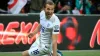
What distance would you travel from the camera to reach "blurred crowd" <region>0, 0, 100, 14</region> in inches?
527

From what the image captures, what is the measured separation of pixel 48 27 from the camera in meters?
7.79

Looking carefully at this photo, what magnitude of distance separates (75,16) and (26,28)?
5.24ft

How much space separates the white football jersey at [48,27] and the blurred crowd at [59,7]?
5.20 metres

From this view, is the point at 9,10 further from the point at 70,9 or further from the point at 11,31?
the point at 70,9

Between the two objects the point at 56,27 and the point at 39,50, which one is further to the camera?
the point at 39,50

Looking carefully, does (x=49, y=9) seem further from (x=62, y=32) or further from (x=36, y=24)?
(x=62, y=32)

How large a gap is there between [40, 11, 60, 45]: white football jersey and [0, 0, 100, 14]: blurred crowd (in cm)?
520

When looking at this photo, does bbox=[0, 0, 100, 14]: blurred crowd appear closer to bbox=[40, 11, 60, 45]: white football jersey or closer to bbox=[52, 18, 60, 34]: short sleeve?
bbox=[40, 11, 60, 45]: white football jersey

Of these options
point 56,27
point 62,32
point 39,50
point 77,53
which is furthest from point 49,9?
point 62,32

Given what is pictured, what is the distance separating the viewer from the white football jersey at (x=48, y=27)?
302 inches

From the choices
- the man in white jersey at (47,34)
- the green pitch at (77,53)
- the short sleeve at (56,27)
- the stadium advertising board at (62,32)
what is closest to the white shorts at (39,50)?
the man in white jersey at (47,34)

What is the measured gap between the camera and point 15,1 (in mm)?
13688

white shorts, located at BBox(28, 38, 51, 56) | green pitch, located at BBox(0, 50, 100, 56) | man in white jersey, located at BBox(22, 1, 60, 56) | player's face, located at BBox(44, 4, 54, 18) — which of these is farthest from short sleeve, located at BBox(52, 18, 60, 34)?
green pitch, located at BBox(0, 50, 100, 56)

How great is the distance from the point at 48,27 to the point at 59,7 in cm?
608
